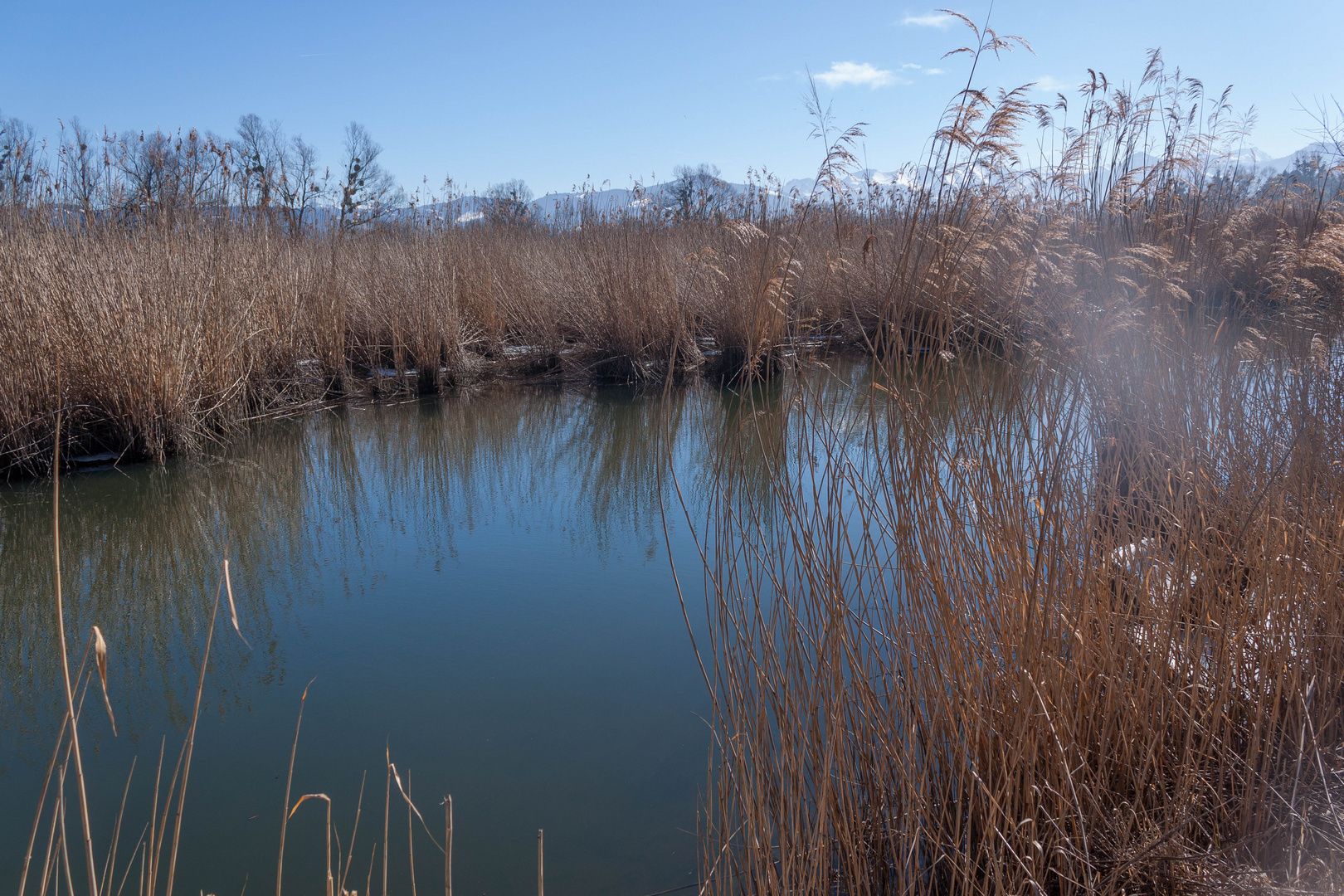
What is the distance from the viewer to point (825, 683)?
4.19ft

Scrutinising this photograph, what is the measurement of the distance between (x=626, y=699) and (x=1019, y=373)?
1.39m

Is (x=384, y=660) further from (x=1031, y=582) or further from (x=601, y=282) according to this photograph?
(x=601, y=282)

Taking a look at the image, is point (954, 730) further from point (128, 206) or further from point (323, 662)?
point (128, 206)

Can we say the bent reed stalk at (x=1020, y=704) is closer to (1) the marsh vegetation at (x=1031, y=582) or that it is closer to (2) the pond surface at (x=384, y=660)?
(1) the marsh vegetation at (x=1031, y=582)

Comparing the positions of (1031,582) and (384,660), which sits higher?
(1031,582)

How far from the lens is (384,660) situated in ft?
8.21

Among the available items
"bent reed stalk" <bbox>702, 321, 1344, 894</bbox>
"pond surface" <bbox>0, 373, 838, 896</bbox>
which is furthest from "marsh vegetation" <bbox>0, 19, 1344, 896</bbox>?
"pond surface" <bbox>0, 373, 838, 896</bbox>

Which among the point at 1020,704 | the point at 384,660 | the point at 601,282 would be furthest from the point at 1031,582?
the point at 601,282

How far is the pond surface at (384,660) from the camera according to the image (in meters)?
1.76

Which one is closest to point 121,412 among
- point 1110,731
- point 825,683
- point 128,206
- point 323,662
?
point 128,206

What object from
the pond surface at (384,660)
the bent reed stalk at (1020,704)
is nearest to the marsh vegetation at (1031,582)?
the bent reed stalk at (1020,704)

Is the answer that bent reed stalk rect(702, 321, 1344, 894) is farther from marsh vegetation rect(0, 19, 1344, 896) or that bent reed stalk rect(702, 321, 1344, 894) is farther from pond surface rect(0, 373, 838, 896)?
pond surface rect(0, 373, 838, 896)

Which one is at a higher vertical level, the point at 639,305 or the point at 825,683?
the point at 639,305

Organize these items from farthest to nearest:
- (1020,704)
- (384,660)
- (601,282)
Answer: (601,282) → (384,660) → (1020,704)
